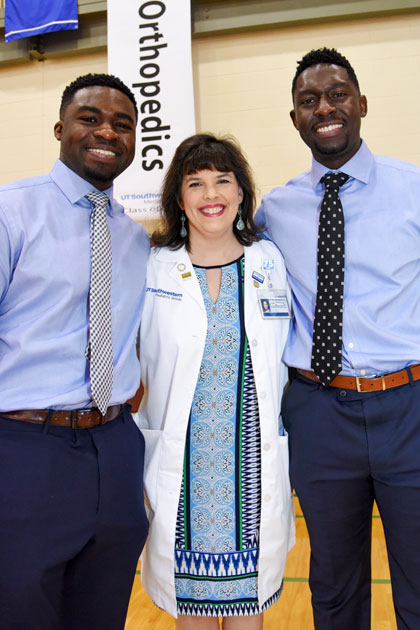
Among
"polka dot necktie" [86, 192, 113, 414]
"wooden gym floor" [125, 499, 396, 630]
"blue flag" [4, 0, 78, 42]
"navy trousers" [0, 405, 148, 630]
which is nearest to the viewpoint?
"navy trousers" [0, 405, 148, 630]

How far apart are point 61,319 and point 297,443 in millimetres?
880

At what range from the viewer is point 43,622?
1438mm

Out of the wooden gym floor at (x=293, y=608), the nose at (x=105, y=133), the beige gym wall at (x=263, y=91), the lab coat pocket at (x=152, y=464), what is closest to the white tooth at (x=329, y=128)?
the nose at (x=105, y=133)

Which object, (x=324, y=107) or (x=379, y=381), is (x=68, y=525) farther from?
(x=324, y=107)

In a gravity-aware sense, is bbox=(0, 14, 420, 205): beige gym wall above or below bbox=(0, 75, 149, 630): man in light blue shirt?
above

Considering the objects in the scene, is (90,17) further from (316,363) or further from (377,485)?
(377,485)

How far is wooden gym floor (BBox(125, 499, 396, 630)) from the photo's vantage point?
Result: 2.28m

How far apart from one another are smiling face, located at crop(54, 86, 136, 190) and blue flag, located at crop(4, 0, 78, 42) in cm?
374

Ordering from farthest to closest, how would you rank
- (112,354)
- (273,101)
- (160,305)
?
1. (273,101)
2. (160,305)
3. (112,354)

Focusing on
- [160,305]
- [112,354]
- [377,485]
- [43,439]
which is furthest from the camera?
[160,305]

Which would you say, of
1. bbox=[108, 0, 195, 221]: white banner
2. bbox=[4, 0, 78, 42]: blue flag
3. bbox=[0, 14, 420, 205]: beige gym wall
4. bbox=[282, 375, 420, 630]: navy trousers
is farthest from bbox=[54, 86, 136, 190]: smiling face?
bbox=[4, 0, 78, 42]: blue flag

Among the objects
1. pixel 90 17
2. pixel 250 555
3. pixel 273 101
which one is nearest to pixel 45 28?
pixel 90 17

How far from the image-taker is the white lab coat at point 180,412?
175 cm

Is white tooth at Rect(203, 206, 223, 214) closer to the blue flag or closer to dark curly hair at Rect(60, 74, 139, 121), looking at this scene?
dark curly hair at Rect(60, 74, 139, 121)
